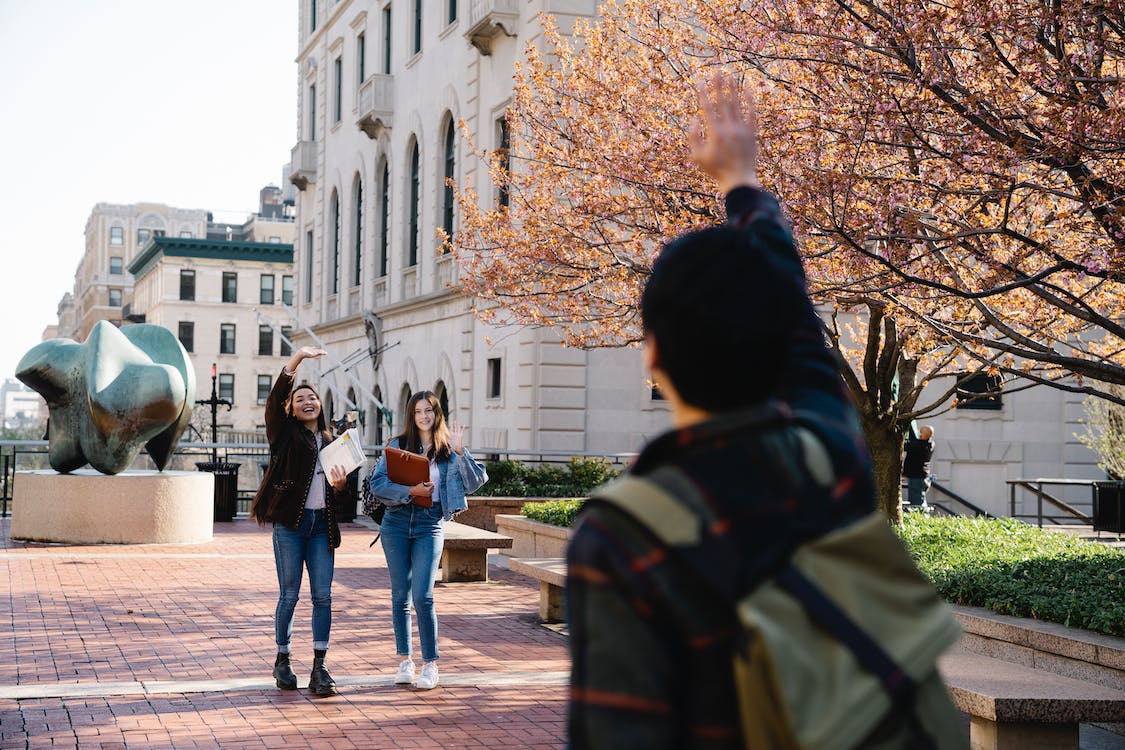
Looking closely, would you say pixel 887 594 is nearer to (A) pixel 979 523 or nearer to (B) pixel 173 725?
(B) pixel 173 725

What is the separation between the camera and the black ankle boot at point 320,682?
8.62m

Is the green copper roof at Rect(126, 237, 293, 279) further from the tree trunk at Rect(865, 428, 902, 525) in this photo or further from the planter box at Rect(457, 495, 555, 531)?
the tree trunk at Rect(865, 428, 902, 525)

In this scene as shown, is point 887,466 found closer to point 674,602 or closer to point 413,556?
point 413,556

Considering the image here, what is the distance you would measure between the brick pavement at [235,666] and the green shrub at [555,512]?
1.23m

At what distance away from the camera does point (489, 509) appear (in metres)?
21.2

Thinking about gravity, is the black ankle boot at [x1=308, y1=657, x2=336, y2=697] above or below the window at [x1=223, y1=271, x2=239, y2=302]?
below

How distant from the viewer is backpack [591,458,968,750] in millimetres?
1859

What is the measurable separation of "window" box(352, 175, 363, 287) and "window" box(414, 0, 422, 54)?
658 cm

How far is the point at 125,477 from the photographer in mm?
18750

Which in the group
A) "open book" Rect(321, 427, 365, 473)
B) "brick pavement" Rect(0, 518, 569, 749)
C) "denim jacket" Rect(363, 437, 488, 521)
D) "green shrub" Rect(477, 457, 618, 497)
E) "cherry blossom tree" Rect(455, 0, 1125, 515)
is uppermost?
"cherry blossom tree" Rect(455, 0, 1125, 515)

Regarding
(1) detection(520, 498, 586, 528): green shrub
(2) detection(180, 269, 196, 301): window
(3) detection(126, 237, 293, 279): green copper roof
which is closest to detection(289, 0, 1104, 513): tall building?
(1) detection(520, 498, 586, 528): green shrub

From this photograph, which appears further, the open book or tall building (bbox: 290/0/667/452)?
tall building (bbox: 290/0/667/452)

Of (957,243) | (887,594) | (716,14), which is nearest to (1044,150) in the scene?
(957,243)

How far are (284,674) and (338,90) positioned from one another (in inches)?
1513
